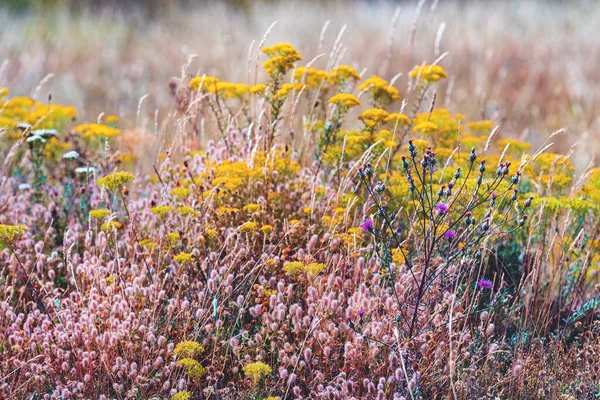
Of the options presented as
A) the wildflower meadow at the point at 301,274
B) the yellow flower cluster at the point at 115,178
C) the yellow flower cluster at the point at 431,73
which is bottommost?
the wildflower meadow at the point at 301,274

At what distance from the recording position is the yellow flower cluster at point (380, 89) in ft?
11.8

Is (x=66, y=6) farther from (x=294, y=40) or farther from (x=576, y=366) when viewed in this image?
(x=576, y=366)

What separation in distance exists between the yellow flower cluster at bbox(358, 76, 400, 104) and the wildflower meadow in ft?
0.06

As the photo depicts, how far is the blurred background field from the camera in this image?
8.23m

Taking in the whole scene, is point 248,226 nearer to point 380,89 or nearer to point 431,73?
point 380,89

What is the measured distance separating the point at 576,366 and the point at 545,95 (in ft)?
20.5

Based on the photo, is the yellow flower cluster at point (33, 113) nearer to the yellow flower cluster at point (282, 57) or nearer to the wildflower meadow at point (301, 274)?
the wildflower meadow at point (301, 274)

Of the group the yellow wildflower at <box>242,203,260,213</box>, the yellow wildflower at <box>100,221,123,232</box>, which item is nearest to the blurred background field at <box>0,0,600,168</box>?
the yellow wildflower at <box>100,221,123,232</box>

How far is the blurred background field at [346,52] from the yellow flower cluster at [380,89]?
2.93m

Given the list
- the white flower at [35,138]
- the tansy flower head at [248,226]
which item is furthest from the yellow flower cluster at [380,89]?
the white flower at [35,138]

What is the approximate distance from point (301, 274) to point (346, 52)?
762 cm

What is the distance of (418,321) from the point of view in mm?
2795

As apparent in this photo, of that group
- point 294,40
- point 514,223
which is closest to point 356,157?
point 514,223

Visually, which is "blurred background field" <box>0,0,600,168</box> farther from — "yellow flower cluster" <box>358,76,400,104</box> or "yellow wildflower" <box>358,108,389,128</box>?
"yellow wildflower" <box>358,108,389,128</box>
